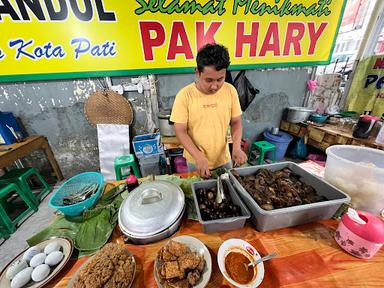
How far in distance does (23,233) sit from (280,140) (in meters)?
4.68

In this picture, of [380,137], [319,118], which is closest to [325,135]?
[319,118]

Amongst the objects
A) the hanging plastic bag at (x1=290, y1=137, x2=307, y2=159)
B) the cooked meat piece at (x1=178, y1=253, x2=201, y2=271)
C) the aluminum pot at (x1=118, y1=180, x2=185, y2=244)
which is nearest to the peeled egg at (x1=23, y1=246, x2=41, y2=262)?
the aluminum pot at (x1=118, y1=180, x2=185, y2=244)

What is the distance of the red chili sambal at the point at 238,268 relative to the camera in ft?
2.38

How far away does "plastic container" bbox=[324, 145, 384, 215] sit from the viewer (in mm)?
929

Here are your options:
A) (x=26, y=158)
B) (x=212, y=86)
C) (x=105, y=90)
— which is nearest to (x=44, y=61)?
(x=105, y=90)

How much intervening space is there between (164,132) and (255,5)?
264 centimetres

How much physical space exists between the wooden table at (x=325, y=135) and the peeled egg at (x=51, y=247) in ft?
11.8

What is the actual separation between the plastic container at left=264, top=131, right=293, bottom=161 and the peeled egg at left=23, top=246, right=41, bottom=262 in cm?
384

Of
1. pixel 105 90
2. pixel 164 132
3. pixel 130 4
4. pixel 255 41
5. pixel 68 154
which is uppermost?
→ pixel 130 4

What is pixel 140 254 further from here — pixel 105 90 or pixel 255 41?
pixel 255 41

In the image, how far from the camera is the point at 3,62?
245 cm

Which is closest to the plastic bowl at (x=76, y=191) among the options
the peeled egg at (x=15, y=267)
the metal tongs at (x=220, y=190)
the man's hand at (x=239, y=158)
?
the peeled egg at (x=15, y=267)

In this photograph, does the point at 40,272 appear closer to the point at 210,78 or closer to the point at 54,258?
the point at 54,258

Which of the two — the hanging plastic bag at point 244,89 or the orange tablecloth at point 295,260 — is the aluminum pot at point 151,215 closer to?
the orange tablecloth at point 295,260
